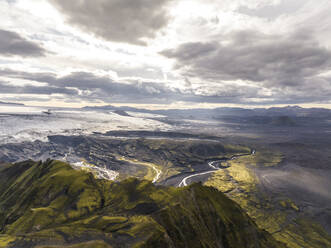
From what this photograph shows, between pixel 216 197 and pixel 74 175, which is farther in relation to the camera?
pixel 74 175

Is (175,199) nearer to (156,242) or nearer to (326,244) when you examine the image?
(156,242)

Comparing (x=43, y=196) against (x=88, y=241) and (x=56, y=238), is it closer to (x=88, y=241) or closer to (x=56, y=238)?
(x=56, y=238)

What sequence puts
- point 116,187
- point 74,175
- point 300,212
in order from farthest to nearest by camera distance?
point 300,212 → point 74,175 → point 116,187

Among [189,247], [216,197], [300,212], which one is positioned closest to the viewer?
[189,247]

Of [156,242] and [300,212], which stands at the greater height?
[156,242]

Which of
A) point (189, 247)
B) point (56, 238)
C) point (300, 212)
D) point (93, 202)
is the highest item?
point (56, 238)

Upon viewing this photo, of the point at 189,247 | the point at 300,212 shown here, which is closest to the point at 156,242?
the point at 189,247
